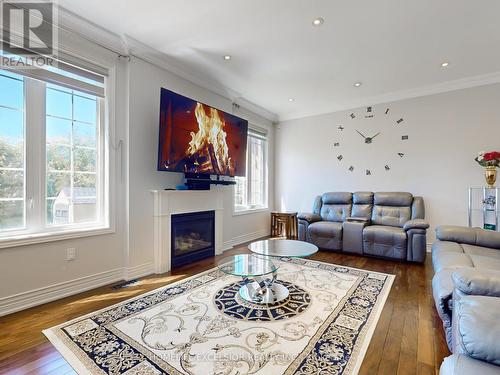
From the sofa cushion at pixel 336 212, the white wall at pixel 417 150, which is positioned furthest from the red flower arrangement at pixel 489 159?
the sofa cushion at pixel 336 212

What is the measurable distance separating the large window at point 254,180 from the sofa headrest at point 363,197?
76.4 inches

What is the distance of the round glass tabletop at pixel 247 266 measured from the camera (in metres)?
2.22

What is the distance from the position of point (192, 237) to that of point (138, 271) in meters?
0.89

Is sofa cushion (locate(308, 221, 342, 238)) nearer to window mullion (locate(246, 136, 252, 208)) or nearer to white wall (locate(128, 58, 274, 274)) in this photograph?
window mullion (locate(246, 136, 252, 208))

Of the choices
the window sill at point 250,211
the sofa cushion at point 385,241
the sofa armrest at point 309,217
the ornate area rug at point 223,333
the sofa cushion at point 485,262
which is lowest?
the ornate area rug at point 223,333

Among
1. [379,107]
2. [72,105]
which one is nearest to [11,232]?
[72,105]

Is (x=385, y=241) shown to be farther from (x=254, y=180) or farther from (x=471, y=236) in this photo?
(x=254, y=180)

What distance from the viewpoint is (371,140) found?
15.7 feet

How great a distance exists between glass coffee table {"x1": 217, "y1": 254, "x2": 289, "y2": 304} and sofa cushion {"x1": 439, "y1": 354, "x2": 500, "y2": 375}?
4.53 feet

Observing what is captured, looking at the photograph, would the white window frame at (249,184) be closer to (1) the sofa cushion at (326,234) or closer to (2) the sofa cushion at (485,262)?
(1) the sofa cushion at (326,234)

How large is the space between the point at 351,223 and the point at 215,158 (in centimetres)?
245

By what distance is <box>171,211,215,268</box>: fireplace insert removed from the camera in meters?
3.44

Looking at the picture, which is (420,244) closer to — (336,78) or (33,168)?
(336,78)

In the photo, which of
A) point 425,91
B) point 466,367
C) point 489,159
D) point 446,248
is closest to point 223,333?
point 466,367
